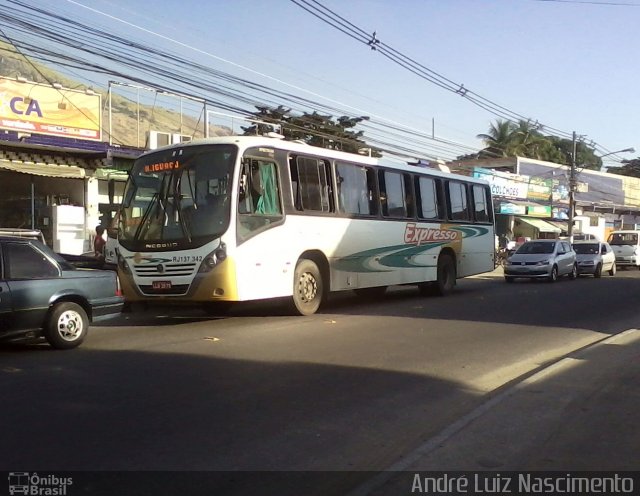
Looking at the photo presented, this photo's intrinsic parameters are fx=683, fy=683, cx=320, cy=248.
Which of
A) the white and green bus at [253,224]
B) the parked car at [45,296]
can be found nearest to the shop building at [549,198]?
the white and green bus at [253,224]

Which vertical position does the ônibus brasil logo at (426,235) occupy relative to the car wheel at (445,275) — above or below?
above

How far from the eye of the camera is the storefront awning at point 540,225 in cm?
4581

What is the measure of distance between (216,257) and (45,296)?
3.02m

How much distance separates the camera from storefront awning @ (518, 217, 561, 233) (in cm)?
4581

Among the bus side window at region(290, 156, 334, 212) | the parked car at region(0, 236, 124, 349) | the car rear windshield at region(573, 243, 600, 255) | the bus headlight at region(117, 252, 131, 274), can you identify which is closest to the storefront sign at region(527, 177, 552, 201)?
the car rear windshield at region(573, 243, 600, 255)

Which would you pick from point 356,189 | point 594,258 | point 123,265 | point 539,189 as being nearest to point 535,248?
point 594,258

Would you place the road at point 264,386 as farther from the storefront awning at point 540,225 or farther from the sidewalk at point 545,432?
the storefront awning at point 540,225

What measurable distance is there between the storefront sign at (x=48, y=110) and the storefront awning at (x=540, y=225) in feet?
101

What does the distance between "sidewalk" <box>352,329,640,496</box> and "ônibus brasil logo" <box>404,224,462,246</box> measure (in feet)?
28.7

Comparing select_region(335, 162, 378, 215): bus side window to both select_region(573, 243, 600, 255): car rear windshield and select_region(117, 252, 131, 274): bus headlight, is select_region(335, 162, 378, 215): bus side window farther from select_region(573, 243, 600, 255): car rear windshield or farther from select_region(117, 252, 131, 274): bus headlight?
select_region(573, 243, 600, 255): car rear windshield

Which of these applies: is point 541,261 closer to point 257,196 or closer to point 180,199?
point 257,196

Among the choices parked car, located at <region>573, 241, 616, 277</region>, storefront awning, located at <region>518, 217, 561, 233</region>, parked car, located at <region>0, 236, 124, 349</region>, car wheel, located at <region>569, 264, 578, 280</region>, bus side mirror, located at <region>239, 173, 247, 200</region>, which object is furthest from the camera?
storefront awning, located at <region>518, 217, 561, 233</region>

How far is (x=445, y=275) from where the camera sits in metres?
18.5

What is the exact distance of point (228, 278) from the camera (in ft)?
36.9
